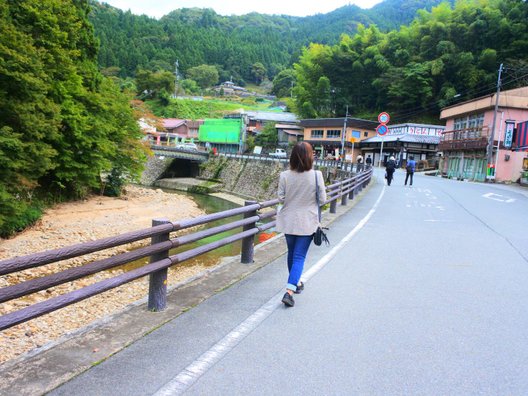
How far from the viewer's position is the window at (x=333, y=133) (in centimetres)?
6391

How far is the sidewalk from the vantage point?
2965 millimetres

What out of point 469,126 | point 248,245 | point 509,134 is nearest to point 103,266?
point 248,245

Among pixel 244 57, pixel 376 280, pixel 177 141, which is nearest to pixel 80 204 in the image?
pixel 376 280

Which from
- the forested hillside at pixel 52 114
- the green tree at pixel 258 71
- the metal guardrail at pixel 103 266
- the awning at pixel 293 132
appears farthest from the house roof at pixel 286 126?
the green tree at pixel 258 71

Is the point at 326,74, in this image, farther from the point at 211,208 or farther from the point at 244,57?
the point at 244,57

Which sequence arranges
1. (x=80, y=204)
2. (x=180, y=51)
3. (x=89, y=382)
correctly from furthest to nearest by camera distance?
(x=180, y=51) → (x=80, y=204) → (x=89, y=382)


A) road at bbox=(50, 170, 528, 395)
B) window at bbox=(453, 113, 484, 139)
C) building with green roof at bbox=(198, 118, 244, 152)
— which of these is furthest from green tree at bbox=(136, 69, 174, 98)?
road at bbox=(50, 170, 528, 395)

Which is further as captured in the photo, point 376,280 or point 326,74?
point 326,74

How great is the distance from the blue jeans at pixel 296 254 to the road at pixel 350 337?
27cm

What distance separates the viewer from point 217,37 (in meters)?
146

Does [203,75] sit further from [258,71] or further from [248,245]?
[248,245]

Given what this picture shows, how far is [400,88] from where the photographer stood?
61750 millimetres

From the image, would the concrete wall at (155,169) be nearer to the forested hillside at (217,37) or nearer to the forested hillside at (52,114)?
the forested hillside at (52,114)

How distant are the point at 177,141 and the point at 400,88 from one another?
3895 cm
